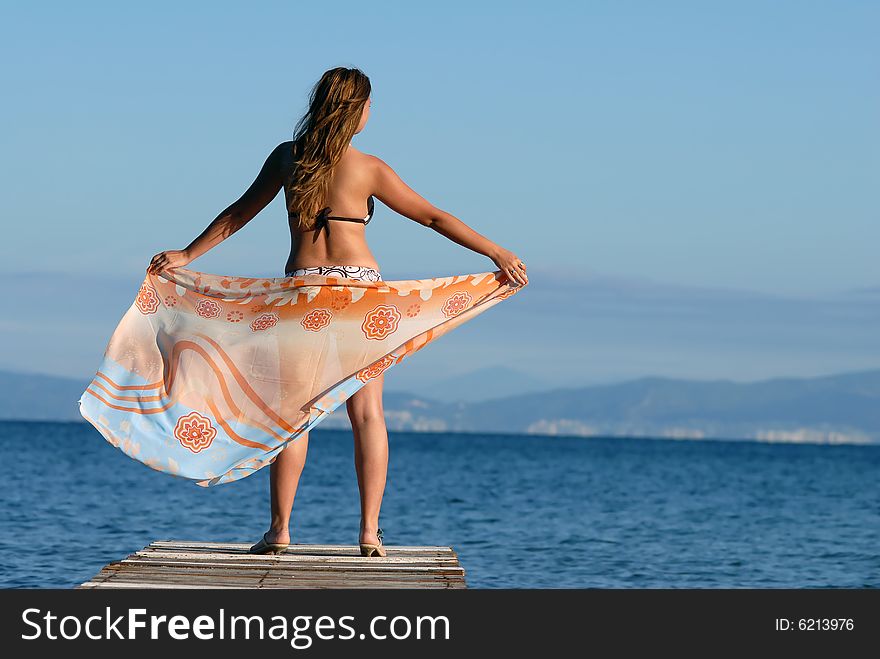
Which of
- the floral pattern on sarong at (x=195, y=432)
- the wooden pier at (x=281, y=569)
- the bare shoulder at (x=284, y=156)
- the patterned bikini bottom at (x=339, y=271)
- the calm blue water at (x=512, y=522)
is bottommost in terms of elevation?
the calm blue water at (x=512, y=522)

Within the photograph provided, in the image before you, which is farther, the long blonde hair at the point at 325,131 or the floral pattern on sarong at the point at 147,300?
the floral pattern on sarong at the point at 147,300

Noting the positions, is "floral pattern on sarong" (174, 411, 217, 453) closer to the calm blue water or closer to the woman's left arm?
the woman's left arm

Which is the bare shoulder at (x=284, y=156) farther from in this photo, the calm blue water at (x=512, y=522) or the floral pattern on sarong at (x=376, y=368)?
the calm blue water at (x=512, y=522)

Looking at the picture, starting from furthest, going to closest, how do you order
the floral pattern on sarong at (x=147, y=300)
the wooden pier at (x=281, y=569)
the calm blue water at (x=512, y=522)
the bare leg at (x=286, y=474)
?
the calm blue water at (x=512, y=522)
the floral pattern on sarong at (x=147, y=300)
the bare leg at (x=286, y=474)
the wooden pier at (x=281, y=569)

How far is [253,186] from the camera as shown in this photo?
6.60m

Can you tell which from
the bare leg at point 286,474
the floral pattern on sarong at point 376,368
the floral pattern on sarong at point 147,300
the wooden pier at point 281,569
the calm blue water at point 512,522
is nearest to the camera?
the wooden pier at point 281,569

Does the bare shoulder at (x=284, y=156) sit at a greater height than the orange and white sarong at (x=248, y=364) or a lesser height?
greater

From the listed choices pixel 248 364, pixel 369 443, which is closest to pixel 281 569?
pixel 369 443

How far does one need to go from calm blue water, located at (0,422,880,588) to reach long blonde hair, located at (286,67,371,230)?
7.96m

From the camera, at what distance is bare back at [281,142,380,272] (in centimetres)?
640

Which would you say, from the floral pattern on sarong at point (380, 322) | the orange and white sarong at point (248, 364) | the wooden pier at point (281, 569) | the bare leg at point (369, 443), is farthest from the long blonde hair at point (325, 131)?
the wooden pier at point (281, 569)

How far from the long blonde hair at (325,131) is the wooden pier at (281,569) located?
1776 millimetres

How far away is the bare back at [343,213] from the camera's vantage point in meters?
6.40

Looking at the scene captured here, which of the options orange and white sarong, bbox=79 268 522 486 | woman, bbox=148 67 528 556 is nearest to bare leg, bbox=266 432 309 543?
woman, bbox=148 67 528 556
